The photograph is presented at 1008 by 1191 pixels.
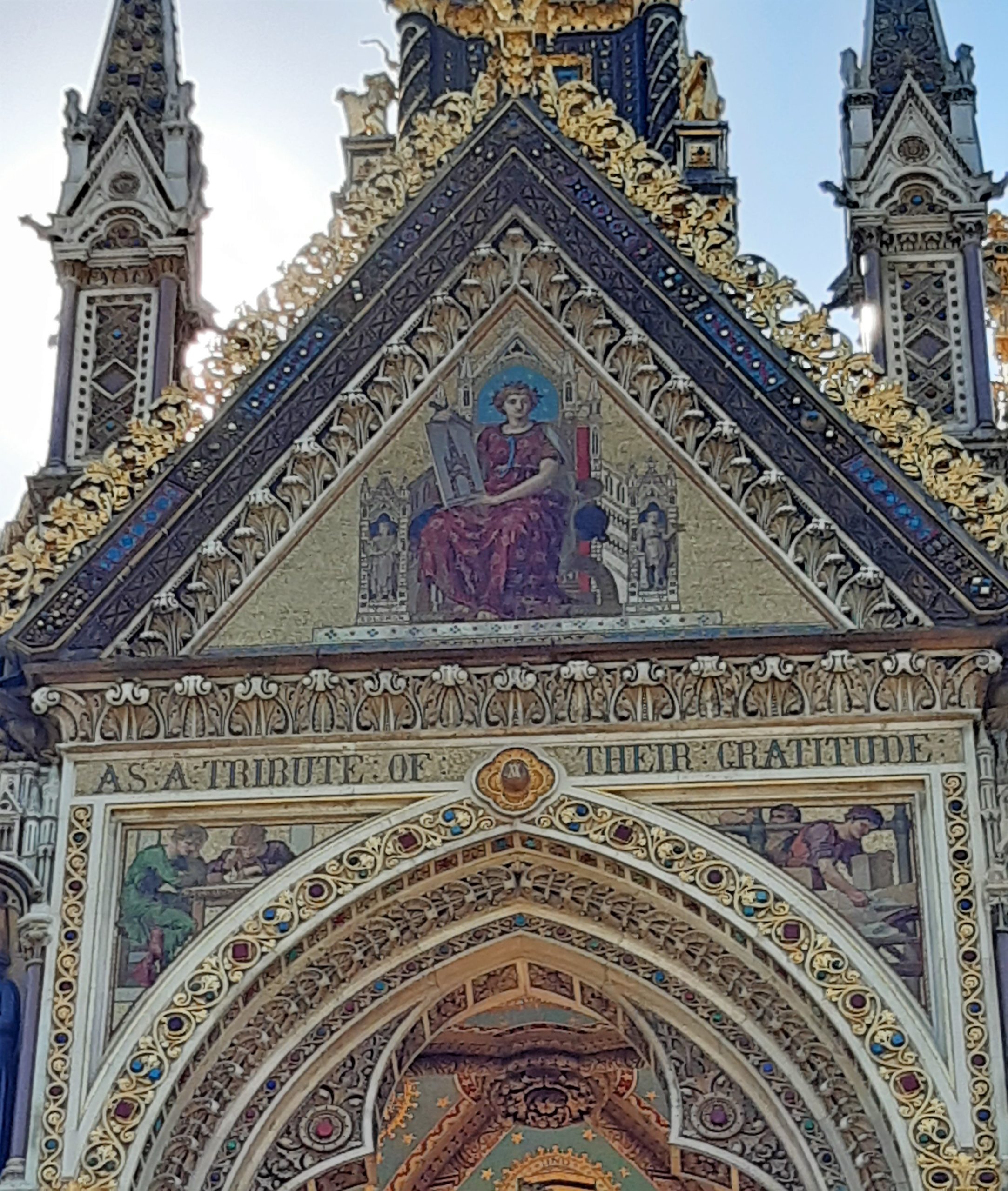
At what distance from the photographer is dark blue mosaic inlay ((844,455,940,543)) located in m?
15.1

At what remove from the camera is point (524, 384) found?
52.4ft

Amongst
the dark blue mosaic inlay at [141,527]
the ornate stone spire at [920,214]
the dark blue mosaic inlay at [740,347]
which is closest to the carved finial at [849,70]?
the ornate stone spire at [920,214]

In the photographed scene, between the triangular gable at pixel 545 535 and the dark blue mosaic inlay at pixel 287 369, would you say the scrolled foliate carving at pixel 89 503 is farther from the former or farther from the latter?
the triangular gable at pixel 545 535

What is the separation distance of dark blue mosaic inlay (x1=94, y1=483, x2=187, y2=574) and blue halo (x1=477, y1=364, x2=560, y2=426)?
1.69m

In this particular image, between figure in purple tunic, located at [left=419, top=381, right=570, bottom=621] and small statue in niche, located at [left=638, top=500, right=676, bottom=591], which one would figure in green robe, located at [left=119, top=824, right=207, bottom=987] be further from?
small statue in niche, located at [left=638, top=500, right=676, bottom=591]

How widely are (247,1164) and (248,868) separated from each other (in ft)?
4.73

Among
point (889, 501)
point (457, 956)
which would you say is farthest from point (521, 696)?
point (889, 501)

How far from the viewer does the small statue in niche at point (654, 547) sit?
49.9 feet

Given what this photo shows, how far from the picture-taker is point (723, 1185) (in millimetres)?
16172

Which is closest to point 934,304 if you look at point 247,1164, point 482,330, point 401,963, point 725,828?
point 482,330

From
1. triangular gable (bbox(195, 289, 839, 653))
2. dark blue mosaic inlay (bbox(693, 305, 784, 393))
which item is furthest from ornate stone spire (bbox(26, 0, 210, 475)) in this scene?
dark blue mosaic inlay (bbox(693, 305, 784, 393))

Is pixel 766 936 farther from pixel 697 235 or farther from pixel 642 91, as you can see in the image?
pixel 642 91

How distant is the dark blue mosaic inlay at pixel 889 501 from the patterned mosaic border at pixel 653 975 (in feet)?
6.71

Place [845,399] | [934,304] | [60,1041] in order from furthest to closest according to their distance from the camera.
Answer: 1. [934,304]
2. [845,399]
3. [60,1041]
